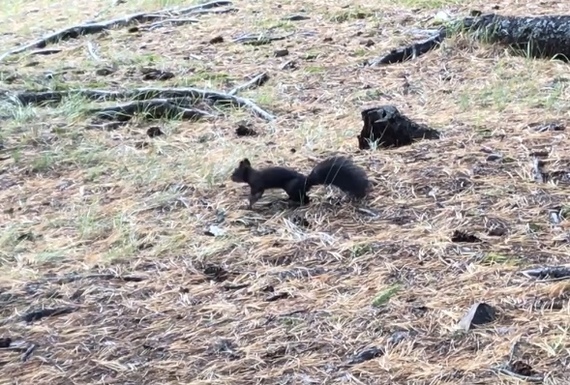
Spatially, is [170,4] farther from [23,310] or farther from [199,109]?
[23,310]

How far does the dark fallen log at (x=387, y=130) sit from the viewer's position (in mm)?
3617

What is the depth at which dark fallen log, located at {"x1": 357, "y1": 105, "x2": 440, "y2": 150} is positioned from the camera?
3617mm

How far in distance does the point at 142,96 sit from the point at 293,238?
2.15 metres

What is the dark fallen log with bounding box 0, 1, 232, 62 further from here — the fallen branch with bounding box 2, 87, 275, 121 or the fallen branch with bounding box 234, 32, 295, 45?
the fallen branch with bounding box 2, 87, 275, 121

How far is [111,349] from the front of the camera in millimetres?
2293

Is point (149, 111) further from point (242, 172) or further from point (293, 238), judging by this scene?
point (293, 238)

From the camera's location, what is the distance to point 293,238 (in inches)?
113

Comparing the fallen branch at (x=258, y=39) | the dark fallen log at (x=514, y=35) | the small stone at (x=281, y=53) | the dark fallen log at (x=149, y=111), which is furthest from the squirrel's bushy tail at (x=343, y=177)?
the fallen branch at (x=258, y=39)

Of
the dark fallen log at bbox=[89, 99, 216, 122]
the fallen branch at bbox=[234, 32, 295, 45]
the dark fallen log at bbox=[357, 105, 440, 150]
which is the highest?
the dark fallen log at bbox=[357, 105, 440, 150]

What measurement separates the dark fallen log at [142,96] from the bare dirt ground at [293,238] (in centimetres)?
9

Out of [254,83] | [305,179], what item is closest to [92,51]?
[254,83]

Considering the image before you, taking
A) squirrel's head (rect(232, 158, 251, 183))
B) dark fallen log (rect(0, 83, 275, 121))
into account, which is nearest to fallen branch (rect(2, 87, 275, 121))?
dark fallen log (rect(0, 83, 275, 121))

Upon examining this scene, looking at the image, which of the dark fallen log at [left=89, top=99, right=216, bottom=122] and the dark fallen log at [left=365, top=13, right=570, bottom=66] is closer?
the dark fallen log at [left=89, top=99, right=216, bottom=122]

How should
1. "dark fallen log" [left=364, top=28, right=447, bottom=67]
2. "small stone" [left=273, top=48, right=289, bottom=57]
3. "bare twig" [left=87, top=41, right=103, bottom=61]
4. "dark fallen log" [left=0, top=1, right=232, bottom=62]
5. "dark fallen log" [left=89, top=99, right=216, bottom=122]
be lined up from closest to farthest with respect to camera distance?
"dark fallen log" [left=89, top=99, right=216, bottom=122], "dark fallen log" [left=364, top=28, right=447, bottom=67], "small stone" [left=273, top=48, right=289, bottom=57], "bare twig" [left=87, top=41, right=103, bottom=61], "dark fallen log" [left=0, top=1, right=232, bottom=62]
